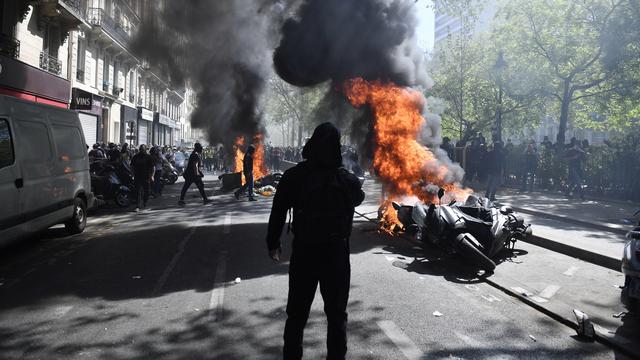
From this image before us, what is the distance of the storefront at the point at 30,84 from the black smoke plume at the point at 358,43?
840 centimetres

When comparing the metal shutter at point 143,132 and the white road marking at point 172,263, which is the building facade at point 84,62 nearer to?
the metal shutter at point 143,132

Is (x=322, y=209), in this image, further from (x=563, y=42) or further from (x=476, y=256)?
Answer: (x=563, y=42)

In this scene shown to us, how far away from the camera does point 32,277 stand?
18.8ft

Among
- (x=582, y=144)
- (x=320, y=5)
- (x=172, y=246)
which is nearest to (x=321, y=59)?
(x=320, y=5)

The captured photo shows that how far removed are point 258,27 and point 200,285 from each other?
1289 cm

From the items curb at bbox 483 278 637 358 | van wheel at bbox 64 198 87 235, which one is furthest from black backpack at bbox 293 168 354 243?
van wheel at bbox 64 198 87 235

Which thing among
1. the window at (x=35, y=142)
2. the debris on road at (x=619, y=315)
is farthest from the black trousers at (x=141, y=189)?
the debris on road at (x=619, y=315)

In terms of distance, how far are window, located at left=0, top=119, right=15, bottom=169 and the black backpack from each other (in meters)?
4.82

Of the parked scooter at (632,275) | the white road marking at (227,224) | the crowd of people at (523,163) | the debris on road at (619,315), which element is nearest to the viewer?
the parked scooter at (632,275)

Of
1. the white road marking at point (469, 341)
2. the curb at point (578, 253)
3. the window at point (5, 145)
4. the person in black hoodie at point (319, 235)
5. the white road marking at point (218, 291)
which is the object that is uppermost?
the window at point (5, 145)

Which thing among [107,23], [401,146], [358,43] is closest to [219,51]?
[358,43]

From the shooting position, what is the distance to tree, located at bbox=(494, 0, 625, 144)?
19672 millimetres

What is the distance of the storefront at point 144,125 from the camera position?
34888 mm

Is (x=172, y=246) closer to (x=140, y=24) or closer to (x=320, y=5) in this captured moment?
(x=320, y=5)
